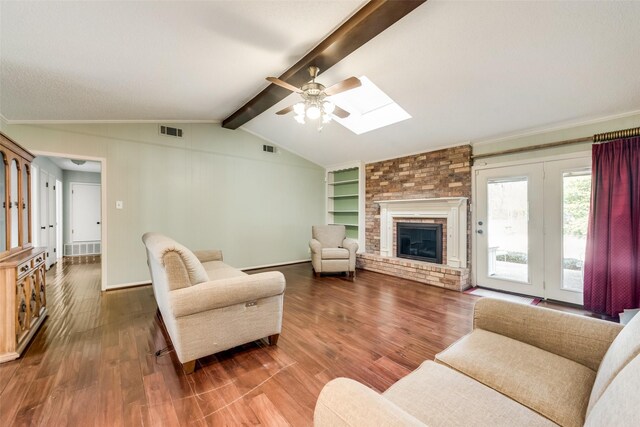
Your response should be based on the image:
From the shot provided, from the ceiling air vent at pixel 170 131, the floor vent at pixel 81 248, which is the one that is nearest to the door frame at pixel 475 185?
the ceiling air vent at pixel 170 131

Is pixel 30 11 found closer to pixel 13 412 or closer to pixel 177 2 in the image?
pixel 177 2

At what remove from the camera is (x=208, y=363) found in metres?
2.02

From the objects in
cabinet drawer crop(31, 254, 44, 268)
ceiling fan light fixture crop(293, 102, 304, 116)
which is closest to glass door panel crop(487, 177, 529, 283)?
ceiling fan light fixture crop(293, 102, 304, 116)

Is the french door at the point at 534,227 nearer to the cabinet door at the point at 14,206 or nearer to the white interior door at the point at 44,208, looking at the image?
the cabinet door at the point at 14,206

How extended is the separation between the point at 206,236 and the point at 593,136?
561 cm

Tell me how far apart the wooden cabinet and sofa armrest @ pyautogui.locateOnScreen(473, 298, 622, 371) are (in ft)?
11.1

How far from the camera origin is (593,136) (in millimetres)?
2982

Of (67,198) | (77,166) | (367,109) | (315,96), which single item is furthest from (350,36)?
(67,198)

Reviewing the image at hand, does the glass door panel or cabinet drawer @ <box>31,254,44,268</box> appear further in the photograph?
the glass door panel

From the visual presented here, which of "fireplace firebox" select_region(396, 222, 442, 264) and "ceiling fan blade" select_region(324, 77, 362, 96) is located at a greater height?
"ceiling fan blade" select_region(324, 77, 362, 96)

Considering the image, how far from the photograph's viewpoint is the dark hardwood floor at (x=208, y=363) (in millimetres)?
1520

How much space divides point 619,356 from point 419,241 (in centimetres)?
400

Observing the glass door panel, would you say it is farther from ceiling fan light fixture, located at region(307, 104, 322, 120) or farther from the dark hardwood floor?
ceiling fan light fixture, located at region(307, 104, 322, 120)

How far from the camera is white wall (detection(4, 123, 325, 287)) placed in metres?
3.81
